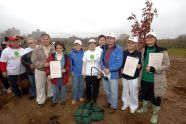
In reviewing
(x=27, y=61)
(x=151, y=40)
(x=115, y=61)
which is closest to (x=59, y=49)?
(x=27, y=61)

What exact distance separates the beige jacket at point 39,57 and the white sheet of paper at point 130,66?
7.41 ft

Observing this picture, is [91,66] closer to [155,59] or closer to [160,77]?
[155,59]

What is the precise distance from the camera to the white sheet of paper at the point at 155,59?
17.4 feet

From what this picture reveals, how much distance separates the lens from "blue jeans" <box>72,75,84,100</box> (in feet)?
21.5

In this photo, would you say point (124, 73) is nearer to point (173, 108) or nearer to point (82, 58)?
point (82, 58)

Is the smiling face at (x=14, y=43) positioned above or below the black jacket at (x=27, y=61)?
above

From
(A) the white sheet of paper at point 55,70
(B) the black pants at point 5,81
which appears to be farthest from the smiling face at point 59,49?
(B) the black pants at point 5,81

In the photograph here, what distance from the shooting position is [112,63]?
5.88 m

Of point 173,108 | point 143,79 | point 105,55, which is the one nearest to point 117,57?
point 105,55

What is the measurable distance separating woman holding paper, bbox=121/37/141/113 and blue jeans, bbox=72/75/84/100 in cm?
142

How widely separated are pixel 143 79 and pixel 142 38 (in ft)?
5.11

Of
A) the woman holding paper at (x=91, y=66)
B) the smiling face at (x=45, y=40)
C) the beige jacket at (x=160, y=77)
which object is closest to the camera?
the beige jacket at (x=160, y=77)

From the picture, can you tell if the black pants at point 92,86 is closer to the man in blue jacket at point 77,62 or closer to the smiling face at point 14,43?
the man in blue jacket at point 77,62

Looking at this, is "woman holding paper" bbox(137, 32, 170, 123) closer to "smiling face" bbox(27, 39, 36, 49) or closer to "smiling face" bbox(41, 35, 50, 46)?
"smiling face" bbox(41, 35, 50, 46)
